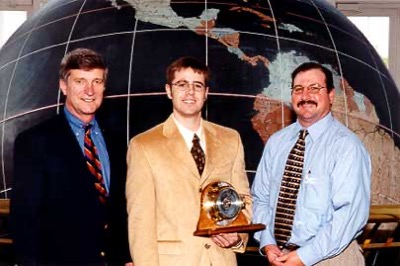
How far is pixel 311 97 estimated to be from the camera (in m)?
2.63

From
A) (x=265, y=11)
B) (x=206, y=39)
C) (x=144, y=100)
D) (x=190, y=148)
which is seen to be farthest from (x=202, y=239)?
(x=265, y=11)

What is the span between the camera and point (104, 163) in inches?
103

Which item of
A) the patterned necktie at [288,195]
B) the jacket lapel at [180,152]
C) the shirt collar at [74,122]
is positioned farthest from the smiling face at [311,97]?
the shirt collar at [74,122]

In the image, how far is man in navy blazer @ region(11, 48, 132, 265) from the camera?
8.05ft

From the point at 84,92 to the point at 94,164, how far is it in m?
0.22

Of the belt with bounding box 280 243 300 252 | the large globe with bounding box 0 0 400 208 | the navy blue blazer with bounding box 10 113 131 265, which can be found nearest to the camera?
the navy blue blazer with bounding box 10 113 131 265

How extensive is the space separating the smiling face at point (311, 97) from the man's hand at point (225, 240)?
1.46 feet

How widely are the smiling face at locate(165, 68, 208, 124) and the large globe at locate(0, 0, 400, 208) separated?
73 cm

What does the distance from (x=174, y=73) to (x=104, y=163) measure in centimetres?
35

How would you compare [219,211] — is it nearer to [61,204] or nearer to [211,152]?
[211,152]

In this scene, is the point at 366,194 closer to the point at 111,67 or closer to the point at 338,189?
the point at 338,189

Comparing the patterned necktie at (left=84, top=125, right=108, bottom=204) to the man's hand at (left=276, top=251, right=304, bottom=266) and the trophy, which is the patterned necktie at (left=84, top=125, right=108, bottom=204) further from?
the man's hand at (left=276, top=251, right=304, bottom=266)

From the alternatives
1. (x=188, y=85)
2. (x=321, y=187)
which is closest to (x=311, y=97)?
(x=321, y=187)

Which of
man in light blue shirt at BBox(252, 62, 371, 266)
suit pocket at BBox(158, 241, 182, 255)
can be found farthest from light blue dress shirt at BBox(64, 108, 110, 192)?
man in light blue shirt at BBox(252, 62, 371, 266)
